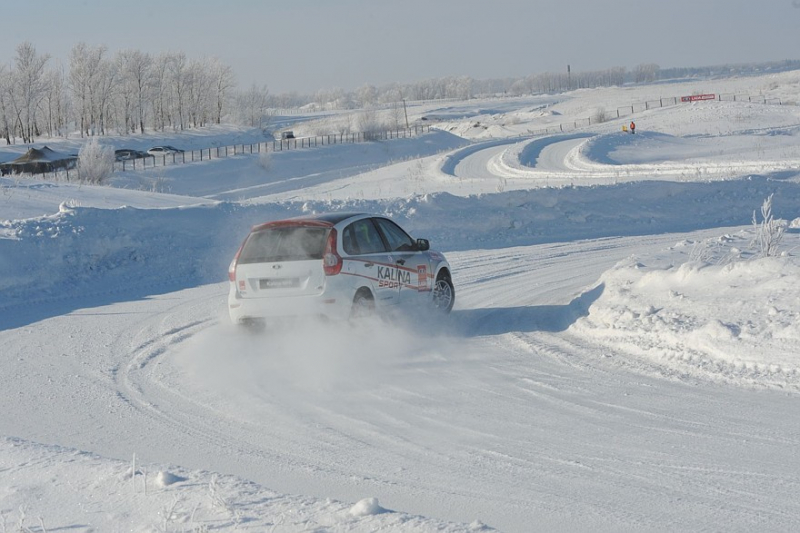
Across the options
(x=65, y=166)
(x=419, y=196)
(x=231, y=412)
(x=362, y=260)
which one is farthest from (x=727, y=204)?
(x=65, y=166)

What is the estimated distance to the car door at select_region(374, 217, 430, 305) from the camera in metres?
12.3

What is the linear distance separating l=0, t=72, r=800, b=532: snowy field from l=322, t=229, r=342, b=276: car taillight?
2.35 ft

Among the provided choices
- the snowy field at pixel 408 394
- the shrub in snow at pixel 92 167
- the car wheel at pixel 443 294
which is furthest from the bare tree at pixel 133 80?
the car wheel at pixel 443 294

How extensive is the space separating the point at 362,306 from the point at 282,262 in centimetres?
114

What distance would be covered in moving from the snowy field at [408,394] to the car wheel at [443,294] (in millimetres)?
286

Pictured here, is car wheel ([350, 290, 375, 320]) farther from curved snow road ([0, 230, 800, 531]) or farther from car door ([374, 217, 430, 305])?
car door ([374, 217, 430, 305])

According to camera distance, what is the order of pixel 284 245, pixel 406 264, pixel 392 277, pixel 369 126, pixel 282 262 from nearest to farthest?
pixel 282 262
pixel 284 245
pixel 392 277
pixel 406 264
pixel 369 126

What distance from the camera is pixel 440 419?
316 inches

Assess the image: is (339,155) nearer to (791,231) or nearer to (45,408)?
(791,231)

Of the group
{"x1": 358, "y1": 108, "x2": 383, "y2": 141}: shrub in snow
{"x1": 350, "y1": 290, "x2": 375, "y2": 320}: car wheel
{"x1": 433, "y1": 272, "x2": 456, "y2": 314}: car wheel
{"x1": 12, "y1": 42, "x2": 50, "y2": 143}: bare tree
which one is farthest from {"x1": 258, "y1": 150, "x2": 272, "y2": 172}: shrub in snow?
{"x1": 350, "y1": 290, "x2": 375, "y2": 320}: car wheel

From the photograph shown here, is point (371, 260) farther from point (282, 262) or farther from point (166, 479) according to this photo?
point (166, 479)

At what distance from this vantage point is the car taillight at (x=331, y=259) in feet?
35.6

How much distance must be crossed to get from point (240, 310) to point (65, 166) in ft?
187

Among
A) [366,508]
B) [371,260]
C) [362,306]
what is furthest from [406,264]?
[366,508]
